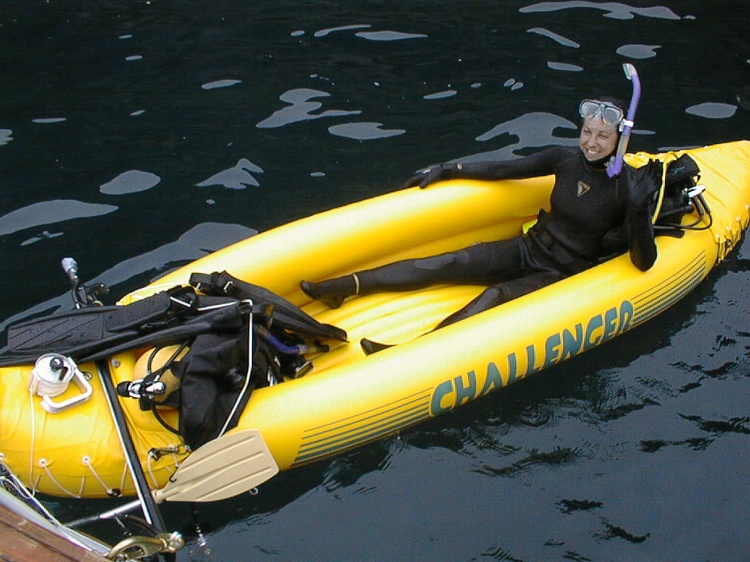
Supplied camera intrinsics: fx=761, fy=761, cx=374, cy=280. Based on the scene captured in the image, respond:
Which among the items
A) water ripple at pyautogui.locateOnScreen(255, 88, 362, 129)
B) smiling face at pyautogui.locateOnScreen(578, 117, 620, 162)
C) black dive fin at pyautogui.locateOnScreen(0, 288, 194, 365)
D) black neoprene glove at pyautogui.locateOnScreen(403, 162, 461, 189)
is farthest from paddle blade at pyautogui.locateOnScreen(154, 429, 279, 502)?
water ripple at pyautogui.locateOnScreen(255, 88, 362, 129)

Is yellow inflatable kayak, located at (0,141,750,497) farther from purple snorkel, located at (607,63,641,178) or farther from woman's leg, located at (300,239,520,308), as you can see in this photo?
purple snorkel, located at (607,63,641,178)

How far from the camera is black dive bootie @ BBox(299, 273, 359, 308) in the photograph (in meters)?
3.85

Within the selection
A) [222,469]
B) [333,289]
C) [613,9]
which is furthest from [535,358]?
[613,9]

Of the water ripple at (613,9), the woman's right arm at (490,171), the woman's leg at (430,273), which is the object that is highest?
Answer: the water ripple at (613,9)

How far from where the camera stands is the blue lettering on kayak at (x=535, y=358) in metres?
→ 3.47

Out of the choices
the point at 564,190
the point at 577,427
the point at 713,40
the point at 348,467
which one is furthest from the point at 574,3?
the point at 348,467

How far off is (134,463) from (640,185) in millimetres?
2588

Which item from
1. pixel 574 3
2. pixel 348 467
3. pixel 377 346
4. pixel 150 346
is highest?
pixel 574 3

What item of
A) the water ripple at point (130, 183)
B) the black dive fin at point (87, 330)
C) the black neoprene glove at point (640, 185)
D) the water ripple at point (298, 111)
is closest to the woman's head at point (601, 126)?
the black neoprene glove at point (640, 185)

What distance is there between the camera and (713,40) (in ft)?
22.2

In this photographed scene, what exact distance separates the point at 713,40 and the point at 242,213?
181 inches

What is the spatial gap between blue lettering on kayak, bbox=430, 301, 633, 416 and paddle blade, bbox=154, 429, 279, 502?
83 cm

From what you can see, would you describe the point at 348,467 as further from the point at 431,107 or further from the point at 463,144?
the point at 431,107

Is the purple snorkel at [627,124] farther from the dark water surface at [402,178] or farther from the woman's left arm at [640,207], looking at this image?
the dark water surface at [402,178]
